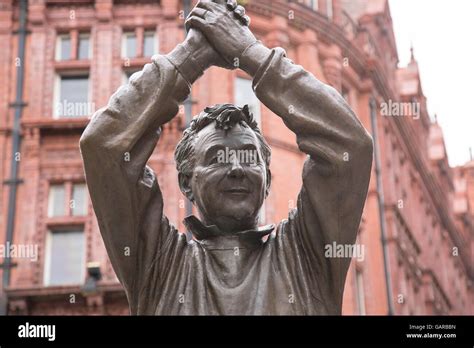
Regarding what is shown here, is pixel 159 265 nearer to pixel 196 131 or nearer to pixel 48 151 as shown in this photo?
pixel 196 131

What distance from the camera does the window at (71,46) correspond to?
2975 cm

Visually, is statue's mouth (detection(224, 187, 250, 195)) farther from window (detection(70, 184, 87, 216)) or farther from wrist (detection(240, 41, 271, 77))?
window (detection(70, 184, 87, 216))

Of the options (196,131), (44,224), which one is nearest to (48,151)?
(44,224)

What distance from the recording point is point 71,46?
1176 inches

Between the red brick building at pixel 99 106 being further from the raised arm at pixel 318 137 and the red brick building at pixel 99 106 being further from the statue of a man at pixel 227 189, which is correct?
the raised arm at pixel 318 137

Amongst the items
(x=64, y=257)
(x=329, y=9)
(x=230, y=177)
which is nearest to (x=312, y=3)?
(x=329, y=9)

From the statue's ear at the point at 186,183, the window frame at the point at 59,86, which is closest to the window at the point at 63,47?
the window frame at the point at 59,86

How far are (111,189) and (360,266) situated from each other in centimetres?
2752

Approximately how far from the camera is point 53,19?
30.0 meters

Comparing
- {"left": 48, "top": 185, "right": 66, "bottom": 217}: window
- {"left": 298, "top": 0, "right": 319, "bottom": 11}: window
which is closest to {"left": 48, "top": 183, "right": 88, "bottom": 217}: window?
{"left": 48, "top": 185, "right": 66, "bottom": 217}: window

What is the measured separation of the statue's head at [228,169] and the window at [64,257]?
2182 cm

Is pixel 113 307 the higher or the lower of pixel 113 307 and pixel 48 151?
the lower

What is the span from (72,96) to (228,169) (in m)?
24.9

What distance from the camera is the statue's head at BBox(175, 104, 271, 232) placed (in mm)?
5016
